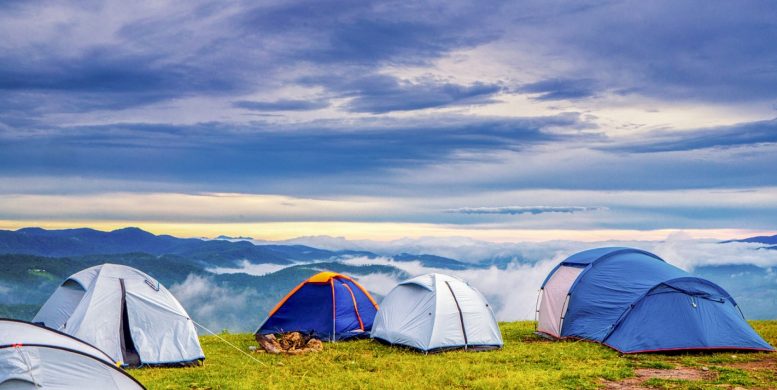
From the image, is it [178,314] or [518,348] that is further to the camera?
[518,348]

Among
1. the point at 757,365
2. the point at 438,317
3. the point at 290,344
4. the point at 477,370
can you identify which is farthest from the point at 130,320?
the point at 757,365

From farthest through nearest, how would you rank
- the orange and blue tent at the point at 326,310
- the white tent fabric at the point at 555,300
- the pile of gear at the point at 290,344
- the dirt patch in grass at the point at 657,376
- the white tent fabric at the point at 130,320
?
1. the white tent fabric at the point at 555,300
2. the orange and blue tent at the point at 326,310
3. the pile of gear at the point at 290,344
4. the white tent fabric at the point at 130,320
5. the dirt patch in grass at the point at 657,376

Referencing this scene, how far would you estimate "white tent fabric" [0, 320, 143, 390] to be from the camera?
10391mm

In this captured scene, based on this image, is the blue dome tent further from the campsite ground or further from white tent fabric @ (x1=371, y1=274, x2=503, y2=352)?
white tent fabric @ (x1=371, y1=274, x2=503, y2=352)

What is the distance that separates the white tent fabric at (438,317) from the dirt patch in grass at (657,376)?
15.0 ft

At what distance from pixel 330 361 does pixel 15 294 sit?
9784cm

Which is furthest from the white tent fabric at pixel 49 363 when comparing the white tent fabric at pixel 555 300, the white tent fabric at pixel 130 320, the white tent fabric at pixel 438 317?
the white tent fabric at pixel 555 300

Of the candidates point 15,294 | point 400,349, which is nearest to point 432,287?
point 400,349

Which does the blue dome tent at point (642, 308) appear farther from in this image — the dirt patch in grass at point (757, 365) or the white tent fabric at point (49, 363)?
the white tent fabric at point (49, 363)

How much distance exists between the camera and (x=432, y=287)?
20203mm

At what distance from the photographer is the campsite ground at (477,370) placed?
15562 millimetres

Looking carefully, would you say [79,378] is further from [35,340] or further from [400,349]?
[400,349]

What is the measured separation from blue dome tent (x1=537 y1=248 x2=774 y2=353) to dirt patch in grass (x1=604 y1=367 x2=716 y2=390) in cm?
217

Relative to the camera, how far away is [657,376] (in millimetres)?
16406
